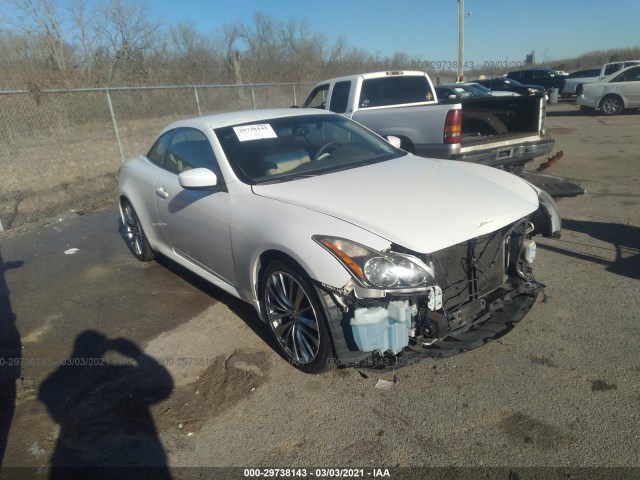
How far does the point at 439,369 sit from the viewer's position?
10.2ft

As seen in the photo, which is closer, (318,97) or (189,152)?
(189,152)

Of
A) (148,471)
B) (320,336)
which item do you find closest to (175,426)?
(148,471)

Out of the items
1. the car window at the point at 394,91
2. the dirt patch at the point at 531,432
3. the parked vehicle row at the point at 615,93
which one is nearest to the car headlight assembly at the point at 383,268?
the dirt patch at the point at 531,432

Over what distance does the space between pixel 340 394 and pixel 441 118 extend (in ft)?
14.7

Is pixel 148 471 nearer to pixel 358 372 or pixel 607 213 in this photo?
pixel 358 372

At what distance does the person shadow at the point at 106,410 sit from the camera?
8.36 ft

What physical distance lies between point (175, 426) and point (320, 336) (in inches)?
39.5

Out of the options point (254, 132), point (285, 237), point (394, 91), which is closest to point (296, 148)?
point (254, 132)

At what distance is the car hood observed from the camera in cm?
276

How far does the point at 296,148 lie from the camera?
406cm

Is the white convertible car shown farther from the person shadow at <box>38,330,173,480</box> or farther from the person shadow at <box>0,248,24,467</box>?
the person shadow at <box>0,248,24,467</box>

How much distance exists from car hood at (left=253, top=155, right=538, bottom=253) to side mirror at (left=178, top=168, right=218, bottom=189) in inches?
15.4

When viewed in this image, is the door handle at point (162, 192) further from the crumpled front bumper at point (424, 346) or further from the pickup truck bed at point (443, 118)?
the pickup truck bed at point (443, 118)

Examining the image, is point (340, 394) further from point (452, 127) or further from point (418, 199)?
point (452, 127)
